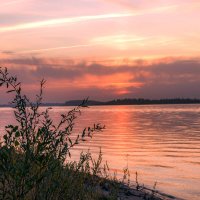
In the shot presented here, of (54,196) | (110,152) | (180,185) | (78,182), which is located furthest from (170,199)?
(110,152)

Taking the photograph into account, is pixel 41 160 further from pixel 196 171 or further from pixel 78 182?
pixel 196 171

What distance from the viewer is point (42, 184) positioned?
26.8 feet

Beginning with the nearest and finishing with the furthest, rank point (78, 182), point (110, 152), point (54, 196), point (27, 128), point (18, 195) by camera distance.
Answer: point (18, 195)
point (27, 128)
point (54, 196)
point (78, 182)
point (110, 152)

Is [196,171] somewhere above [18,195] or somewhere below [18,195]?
below

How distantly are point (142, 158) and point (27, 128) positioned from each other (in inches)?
925

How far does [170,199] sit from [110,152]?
17.9 meters

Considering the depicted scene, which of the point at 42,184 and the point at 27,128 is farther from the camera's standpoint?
the point at 42,184

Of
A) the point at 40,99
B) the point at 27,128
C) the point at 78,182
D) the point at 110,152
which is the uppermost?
the point at 40,99

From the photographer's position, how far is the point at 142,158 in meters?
30.4

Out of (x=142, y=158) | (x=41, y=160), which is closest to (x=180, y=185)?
(x=142, y=158)

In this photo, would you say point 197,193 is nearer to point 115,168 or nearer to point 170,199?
point 170,199

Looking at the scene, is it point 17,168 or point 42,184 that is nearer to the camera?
point 17,168

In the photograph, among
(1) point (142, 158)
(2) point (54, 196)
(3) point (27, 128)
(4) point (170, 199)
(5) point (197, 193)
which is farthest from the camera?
(1) point (142, 158)

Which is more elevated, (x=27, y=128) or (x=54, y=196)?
(x=27, y=128)
